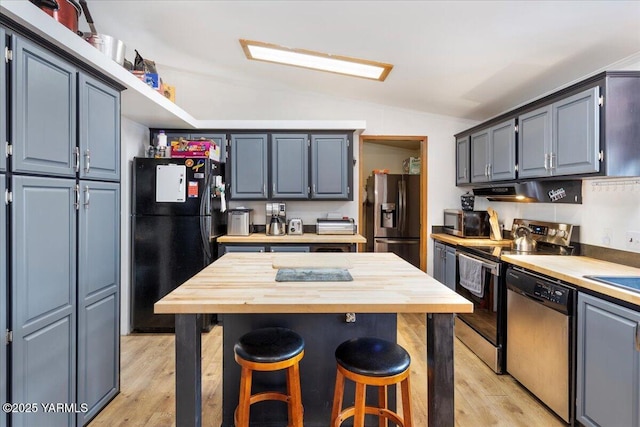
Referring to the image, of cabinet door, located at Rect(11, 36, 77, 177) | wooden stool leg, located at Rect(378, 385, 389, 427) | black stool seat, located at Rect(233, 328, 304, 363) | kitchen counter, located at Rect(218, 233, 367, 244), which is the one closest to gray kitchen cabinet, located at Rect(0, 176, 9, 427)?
cabinet door, located at Rect(11, 36, 77, 177)

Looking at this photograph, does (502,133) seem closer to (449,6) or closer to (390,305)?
(449,6)

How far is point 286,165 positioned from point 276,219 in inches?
25.1

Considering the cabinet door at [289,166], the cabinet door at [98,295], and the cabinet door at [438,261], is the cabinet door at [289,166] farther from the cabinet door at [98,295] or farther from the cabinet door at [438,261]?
the cabinet door at [98,295]

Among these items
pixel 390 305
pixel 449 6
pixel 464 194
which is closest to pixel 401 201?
pixel 464 194

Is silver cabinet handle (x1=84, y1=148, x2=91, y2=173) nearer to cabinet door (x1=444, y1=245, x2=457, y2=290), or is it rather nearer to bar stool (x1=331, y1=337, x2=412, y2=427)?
bar stool (x1=331, y1=337, x2=412, y2=427)

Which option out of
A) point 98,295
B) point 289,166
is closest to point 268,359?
point 98,295

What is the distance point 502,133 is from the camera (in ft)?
9.79

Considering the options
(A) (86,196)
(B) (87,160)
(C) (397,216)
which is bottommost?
(C) (397,216)

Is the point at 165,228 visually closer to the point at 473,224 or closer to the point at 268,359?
the point at 268,359

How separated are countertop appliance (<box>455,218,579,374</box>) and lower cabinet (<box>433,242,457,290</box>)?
0.22 m

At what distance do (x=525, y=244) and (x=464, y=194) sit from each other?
4.83 feet

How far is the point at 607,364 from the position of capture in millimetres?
1646

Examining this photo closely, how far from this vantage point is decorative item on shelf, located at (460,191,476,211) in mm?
3803

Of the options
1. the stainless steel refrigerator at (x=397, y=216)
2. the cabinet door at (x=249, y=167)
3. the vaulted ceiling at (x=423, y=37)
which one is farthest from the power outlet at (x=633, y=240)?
the cabinet door at (x=249, y=167)
